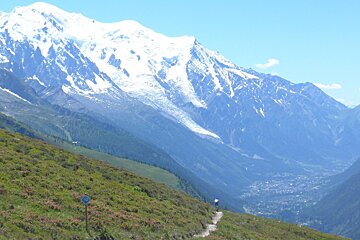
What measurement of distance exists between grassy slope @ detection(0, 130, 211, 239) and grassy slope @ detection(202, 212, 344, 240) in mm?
2779

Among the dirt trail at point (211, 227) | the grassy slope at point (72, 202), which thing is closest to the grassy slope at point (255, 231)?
the dirt trail at point (211, 227)

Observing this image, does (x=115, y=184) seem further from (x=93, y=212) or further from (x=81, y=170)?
(x=93, y=212)

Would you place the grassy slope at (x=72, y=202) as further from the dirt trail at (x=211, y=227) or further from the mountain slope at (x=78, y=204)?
the dirt trail at (x=211, y=227)

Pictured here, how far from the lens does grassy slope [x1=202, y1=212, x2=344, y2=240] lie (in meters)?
59.9

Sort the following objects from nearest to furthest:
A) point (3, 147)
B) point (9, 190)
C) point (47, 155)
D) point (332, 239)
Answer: point (9, 190)
point (3, 147)
point (47, 155)
point (332, 239)

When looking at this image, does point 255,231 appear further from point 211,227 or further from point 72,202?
point 72,202

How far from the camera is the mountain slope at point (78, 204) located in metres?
41.0

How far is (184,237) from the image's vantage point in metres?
50.3

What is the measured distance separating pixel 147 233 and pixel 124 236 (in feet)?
11.6

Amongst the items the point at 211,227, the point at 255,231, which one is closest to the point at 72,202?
the point at 211,227

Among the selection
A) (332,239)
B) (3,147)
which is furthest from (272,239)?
(3,147)

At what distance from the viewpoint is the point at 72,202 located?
48188 millimetres

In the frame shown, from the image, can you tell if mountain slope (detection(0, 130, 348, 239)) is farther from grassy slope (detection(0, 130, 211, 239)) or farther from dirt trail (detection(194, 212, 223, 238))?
dirt trail (detection(194, 212, 223, 238))

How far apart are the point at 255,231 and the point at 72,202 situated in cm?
3207
